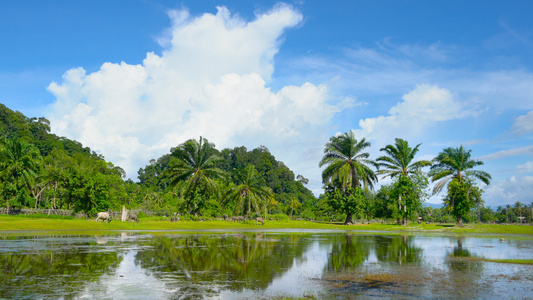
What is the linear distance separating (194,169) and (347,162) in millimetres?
25517

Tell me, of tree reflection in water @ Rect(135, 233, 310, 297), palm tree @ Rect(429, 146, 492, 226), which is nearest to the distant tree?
palm tree @ Rect(429, 146, 492, 226)

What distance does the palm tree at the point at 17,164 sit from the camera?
61.2 m

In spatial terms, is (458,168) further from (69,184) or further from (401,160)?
(69,184)

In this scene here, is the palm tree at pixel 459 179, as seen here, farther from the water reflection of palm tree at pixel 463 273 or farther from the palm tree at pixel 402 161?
the water reflection of palm tree at pixel 463 273

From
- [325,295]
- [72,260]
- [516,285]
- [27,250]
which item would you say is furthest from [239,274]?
[27,250]

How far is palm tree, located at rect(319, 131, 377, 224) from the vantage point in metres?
63.8

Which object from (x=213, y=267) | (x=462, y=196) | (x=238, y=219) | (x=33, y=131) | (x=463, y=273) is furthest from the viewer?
(x=33, y=131)

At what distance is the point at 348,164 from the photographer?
64062 mm

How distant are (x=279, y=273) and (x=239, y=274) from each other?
1.65 meters

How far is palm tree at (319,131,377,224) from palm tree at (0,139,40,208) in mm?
49655

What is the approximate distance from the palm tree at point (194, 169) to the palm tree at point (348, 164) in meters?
19.2

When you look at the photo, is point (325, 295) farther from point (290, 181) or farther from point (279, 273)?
point (290, 181)

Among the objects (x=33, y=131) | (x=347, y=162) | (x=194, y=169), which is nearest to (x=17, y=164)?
(x=194, y=169)

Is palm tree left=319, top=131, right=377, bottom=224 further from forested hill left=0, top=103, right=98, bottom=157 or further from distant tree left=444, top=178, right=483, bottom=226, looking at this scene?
forested hill left=0, top=103, right=98, bottom=157
